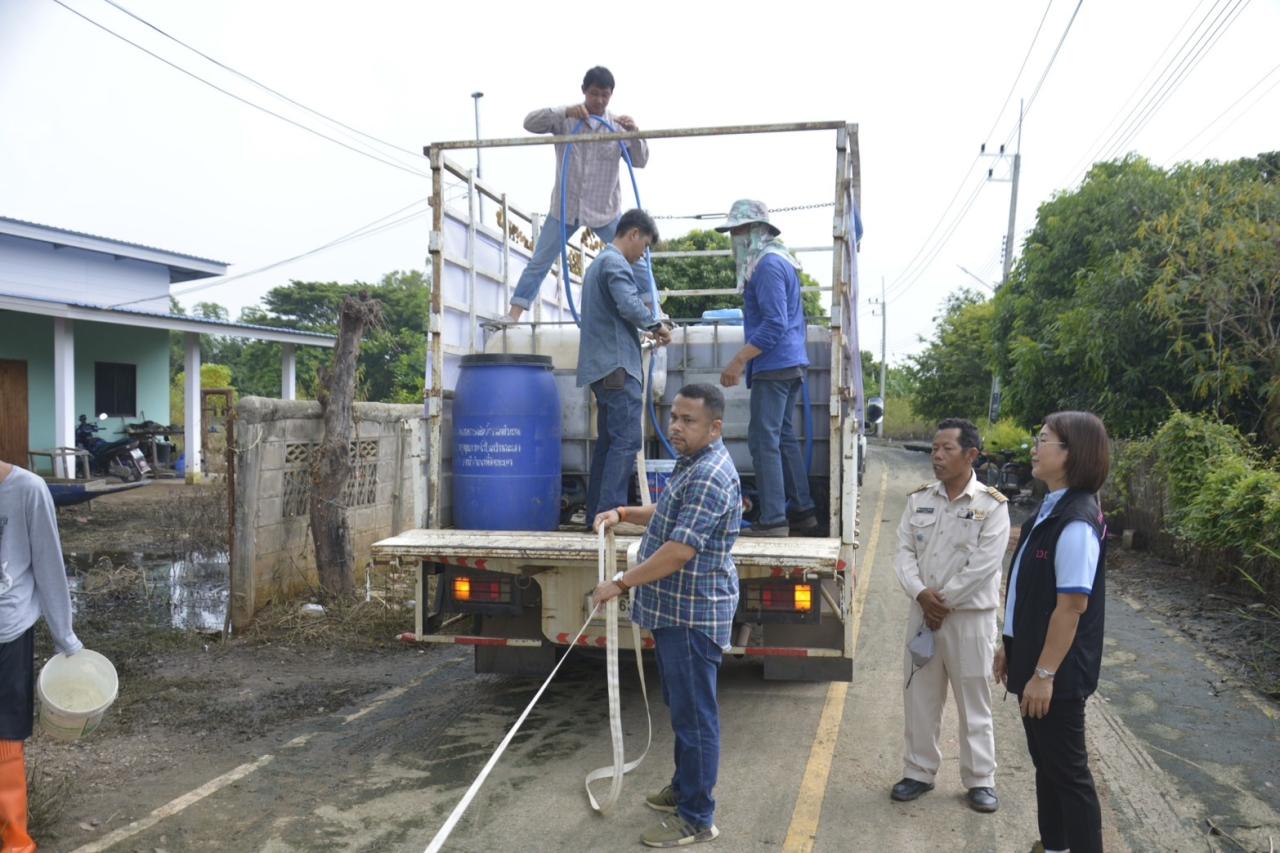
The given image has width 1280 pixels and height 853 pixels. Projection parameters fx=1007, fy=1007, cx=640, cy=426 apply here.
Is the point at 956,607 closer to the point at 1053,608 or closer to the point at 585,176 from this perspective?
the point at 1053,608

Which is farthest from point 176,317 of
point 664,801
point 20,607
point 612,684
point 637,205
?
point 612,684

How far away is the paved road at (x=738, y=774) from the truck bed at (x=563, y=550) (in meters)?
0.94

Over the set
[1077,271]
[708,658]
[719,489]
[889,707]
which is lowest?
[889,707]

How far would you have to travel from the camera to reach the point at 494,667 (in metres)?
5.41

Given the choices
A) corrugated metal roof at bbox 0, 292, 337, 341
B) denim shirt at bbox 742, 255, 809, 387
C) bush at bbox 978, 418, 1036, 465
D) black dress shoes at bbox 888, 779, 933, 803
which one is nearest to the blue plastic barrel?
denim shirt at bbox 742, 255, 809, 387

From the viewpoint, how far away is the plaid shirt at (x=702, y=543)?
3547 millimetres

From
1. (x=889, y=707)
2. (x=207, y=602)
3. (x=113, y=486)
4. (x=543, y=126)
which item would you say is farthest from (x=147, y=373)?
(x=889, y=707)

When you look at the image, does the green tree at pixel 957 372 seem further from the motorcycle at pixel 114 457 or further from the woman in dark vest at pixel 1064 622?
the woman in dark vest at pixel 1064 622

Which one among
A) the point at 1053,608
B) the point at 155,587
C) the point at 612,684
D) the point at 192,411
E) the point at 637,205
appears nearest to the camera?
the point at 1053,608

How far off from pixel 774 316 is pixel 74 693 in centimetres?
351

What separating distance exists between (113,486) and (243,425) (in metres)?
8.60

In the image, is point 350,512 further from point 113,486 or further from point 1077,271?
point 1077,271

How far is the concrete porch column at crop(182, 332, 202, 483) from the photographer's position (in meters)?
17.1

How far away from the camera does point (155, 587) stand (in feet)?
28.7
